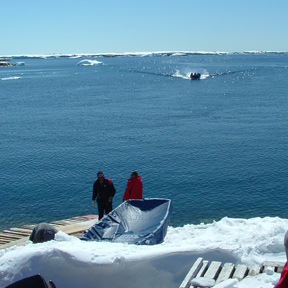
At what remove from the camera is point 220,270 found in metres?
8.07

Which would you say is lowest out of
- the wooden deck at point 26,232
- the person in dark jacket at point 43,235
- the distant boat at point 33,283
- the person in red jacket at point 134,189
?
the wooden deck at point 26,232

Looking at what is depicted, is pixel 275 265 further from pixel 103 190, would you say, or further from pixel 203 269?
pixel 103 190

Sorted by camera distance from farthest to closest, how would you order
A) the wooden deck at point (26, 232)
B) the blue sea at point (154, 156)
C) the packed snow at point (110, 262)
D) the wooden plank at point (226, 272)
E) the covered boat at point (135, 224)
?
1. the blue sea at point (154, 156)
2. the wooden deck at point (26, 232)
3. the covered boat at point (135, 224)
4. the packed snow at point (110, 262)
5. the wooden plank at point (226, 272)

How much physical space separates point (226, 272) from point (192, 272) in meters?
0.62

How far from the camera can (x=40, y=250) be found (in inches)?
340

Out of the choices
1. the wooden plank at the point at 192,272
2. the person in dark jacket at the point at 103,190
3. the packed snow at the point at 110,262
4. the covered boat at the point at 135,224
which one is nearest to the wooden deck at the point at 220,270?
the wooden plank at the point at 192,272

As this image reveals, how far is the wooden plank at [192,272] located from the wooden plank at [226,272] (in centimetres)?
41

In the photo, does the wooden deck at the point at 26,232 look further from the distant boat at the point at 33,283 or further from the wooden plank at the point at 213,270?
the wooden plank at the point at 213,270

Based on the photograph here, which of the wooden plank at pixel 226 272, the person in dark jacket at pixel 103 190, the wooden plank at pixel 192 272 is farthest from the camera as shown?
the person in dark jacket at pixel 103 190

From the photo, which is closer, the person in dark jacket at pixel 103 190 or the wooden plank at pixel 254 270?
the wooden plank at pixel 254 270

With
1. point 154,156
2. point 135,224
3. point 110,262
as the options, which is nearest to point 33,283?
point 110,262

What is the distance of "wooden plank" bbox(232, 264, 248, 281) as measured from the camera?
7795mm

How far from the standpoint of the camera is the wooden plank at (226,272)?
772 cm

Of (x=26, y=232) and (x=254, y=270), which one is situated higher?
(x=254, y=270)
